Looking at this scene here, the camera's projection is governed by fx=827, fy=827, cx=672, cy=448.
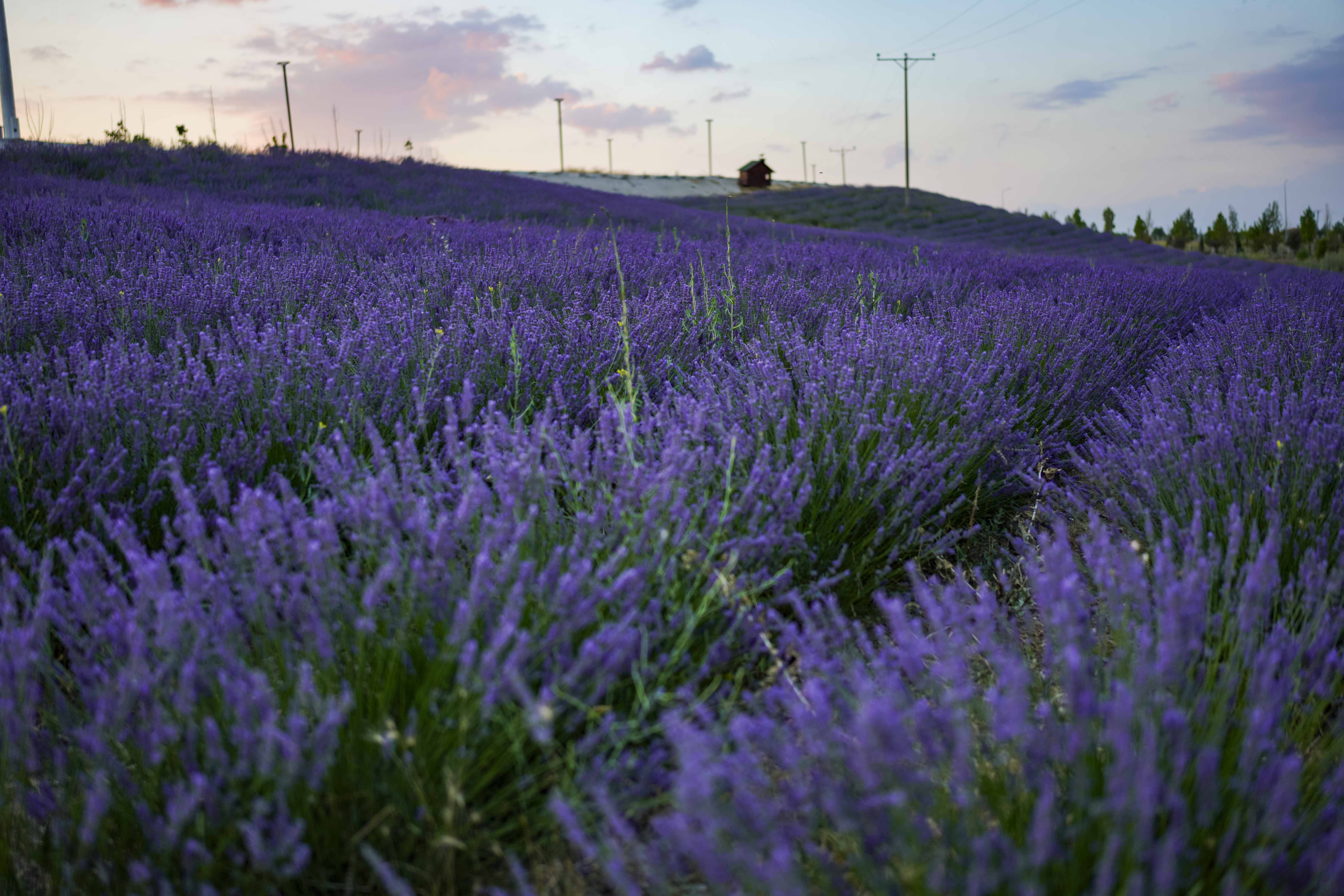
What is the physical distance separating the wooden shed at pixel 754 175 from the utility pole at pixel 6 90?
27.1 meters

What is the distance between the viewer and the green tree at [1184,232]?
1287 inches

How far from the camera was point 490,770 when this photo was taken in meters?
1.21

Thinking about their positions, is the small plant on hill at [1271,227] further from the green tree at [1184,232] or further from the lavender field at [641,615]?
the lavender field at [641,615]

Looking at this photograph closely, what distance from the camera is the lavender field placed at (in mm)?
987

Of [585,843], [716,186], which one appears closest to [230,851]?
[585,843]

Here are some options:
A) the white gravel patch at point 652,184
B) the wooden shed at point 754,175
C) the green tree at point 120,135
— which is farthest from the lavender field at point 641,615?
the wooden shed at point 754,175

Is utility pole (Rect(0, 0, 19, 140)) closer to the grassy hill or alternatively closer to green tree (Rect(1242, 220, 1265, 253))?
the grassy hill

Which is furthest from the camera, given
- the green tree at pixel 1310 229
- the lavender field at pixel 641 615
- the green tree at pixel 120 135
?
the green tree at pixel 1310 229

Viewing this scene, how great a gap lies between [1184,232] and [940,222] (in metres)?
17.6

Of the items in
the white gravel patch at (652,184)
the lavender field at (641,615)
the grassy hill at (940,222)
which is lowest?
the lavender field at (641,615)

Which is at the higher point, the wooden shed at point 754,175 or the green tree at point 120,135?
the wooden shed at point 754,175

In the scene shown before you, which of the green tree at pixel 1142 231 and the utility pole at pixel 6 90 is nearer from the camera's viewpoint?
the utility pole at pixel 6 90

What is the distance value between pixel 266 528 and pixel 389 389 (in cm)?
85

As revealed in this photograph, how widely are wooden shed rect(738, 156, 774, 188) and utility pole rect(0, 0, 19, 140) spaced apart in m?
27.1
